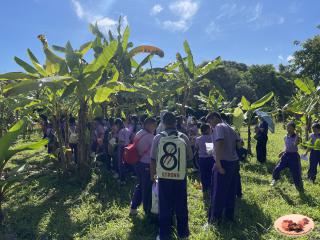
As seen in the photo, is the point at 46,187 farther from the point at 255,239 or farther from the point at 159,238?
the point at 255,239

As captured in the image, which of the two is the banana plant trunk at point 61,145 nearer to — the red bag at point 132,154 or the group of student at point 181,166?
the group of student at point 181,166

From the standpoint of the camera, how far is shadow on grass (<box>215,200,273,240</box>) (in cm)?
522

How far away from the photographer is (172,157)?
4910mm

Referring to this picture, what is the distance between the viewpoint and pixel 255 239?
5.10m

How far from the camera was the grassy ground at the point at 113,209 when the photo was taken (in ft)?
18.8

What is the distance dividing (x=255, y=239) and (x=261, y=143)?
6514 millimetres

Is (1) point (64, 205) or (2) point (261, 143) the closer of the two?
(1) point (64, 205)

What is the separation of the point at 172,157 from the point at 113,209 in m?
2.63

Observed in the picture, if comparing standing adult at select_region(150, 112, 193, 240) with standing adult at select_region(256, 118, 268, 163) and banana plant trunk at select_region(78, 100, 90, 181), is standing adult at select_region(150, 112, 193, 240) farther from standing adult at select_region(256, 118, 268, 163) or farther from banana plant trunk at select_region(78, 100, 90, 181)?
standing adult at select_region(256, 118, 268, 163)

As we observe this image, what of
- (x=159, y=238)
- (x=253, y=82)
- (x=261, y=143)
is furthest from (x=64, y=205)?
(x=253, y=82)

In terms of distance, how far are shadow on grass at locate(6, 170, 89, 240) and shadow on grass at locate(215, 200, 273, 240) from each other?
8.31 feet

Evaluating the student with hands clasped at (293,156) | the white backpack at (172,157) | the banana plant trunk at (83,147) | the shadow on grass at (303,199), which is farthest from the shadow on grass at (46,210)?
the student with hands clasped at (293,156)

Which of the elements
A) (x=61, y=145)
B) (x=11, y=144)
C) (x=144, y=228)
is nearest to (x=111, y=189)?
(x=61, y=145)

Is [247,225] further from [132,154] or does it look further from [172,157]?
[132,154]
